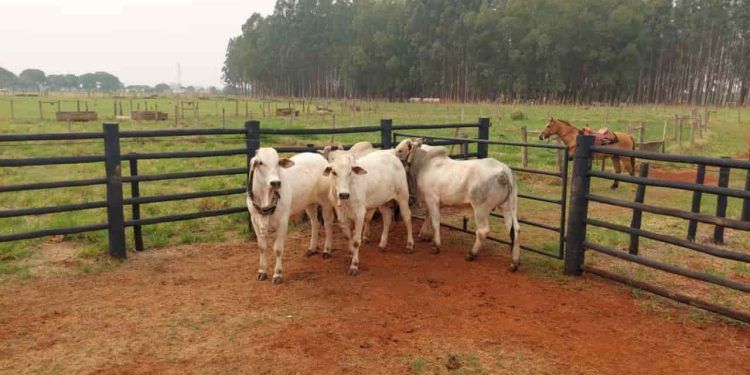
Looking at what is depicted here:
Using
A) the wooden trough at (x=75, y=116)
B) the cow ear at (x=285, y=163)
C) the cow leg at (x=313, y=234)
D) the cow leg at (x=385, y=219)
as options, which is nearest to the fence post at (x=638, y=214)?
the cow leg at (x=385, y=219)

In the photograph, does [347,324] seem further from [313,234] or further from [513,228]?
[513,228]

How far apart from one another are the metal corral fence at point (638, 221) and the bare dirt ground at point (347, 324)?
0.65ft

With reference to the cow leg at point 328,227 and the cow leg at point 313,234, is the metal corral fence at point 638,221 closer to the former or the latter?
the cow leg at point 328,227

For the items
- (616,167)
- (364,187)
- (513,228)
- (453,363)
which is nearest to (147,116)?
(616,167)

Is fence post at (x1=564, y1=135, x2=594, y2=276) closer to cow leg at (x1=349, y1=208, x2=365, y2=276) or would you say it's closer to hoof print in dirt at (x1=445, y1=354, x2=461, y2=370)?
cow leg at (x1=349, y1=208, x2=365, y2=276)

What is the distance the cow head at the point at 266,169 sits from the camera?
5.54m

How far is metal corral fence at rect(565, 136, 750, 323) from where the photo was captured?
4.77 m

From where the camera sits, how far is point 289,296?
544 centimetres

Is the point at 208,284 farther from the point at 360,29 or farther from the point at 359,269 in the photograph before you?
the point at 360,29

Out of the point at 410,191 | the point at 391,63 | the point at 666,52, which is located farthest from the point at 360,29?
the point at 410,191

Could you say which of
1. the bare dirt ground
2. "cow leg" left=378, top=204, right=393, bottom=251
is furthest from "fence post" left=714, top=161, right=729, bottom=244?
"cow leg" left=378, top=204, right=393, bottom=251

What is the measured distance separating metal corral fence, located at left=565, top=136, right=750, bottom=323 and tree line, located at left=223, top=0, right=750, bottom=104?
2153 inches

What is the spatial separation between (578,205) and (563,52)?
2398 inches

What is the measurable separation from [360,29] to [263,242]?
78.2m
